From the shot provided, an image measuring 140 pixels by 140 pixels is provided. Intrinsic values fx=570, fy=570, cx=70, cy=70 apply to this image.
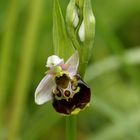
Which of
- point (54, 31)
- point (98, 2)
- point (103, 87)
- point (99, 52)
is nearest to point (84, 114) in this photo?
point (103, 87)

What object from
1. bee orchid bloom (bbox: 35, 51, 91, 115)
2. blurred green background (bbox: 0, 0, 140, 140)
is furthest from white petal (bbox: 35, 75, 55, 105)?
blurred green background (bbox: 0, 0, 140, 140)

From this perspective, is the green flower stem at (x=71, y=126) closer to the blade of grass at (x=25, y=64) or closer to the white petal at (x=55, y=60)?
the white petal at (x=55, y=60)

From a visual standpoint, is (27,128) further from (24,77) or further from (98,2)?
(98,2)

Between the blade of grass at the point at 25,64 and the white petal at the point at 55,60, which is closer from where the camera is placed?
the white petal at the point at 55,60

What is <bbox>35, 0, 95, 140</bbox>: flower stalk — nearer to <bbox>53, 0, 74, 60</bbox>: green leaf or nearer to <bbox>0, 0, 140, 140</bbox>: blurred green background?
<bbox>53, 0, 74, 60</bbox>: green leaf

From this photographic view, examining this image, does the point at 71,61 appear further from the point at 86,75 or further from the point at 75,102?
the point at 86,75

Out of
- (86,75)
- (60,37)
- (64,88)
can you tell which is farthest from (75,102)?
(86,75)

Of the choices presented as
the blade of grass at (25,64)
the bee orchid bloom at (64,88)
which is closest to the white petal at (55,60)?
the bee orchid bloom at (64,88)
